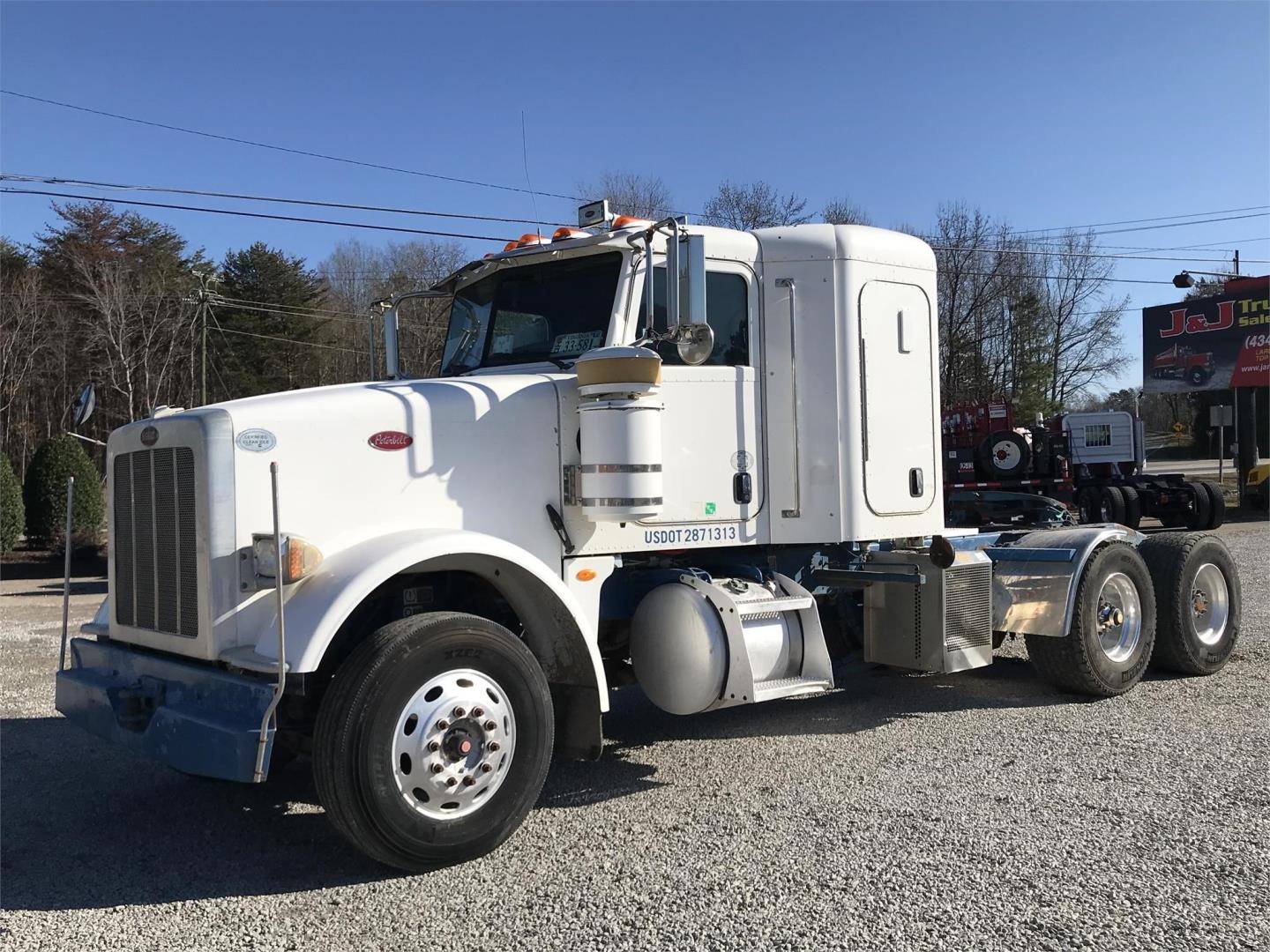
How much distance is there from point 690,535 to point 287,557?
2.12 meters

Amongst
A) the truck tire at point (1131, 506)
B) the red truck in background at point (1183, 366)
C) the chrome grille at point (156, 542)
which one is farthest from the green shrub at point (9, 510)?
the red truck in background at point (1183, 366)

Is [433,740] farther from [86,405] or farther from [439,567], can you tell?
[86,405]

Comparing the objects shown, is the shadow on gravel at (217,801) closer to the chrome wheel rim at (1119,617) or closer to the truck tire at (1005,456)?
the chrome wheel rim at (1119,617)

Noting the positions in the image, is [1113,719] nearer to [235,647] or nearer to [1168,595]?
[1168,595]

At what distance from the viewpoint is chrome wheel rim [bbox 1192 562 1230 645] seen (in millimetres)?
8031

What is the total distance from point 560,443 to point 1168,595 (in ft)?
16.1

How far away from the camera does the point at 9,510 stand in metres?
19.9

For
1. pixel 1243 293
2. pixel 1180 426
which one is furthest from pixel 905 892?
pixel 1180 426

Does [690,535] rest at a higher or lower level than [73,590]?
higher

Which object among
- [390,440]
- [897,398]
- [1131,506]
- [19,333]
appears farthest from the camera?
[19,333]

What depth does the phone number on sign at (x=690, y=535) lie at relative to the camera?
5.45 meters

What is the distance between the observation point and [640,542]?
5398 mm

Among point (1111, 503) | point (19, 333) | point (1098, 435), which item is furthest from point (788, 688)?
point (19, 333)

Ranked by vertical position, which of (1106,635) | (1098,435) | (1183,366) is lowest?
(1106,635)
